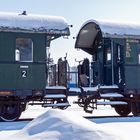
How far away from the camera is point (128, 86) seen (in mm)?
15258

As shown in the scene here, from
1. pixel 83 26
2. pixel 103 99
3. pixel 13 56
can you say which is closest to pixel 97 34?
pixel 83 26

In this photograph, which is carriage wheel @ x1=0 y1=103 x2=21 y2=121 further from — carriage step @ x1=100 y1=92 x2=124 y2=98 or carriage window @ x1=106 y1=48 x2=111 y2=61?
carriage window @ x1=106 y1=48 x2=111 y2=61

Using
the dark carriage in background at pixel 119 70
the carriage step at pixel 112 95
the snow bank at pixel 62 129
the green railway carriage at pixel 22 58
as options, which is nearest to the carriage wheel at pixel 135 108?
the dark carriage in background at pixel 119 70

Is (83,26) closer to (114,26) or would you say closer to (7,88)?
(114,26)

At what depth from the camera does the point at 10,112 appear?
44.1 feet

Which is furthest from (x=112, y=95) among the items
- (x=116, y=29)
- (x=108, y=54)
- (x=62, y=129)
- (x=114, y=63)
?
(x=62, y=129)

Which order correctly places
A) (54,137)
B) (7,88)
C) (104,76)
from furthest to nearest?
1. (104,76)
2. (7,88)
3. (54,137)

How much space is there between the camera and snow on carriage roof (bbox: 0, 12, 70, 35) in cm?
1342

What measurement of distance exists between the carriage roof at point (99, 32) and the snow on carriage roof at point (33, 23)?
5.98 feet

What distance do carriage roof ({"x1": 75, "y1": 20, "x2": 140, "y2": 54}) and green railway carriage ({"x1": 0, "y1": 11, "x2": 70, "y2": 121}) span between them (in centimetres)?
188

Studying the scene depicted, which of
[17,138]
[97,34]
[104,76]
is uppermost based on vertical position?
[97,34]

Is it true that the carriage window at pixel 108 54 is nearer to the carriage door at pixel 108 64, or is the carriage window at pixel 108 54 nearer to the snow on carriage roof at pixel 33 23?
the carriage door at pixel 108 64

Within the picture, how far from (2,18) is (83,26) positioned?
4.24m

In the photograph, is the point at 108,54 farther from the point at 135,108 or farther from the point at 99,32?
the point at 135,108
